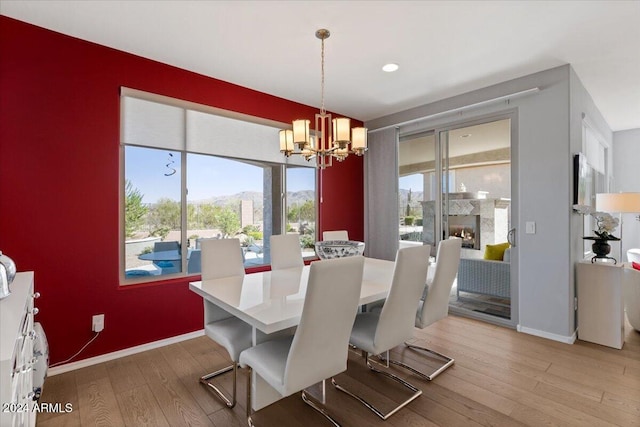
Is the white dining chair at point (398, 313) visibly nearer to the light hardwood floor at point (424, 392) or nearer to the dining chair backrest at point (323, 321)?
the light hardwood floor at point (424, 392)

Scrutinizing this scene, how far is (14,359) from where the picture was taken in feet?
3.43

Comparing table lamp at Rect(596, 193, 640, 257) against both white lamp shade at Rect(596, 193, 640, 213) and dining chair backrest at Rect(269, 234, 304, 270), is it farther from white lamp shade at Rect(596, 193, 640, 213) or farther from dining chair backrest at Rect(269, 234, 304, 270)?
dining chair backrest at Rect(269, 234, 304, 270)

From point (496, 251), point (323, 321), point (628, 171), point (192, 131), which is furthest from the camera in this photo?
point (628, 171)

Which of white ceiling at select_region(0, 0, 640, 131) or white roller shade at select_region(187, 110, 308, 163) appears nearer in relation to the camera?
white ceiling at select_region(0, 0, 640, 131)

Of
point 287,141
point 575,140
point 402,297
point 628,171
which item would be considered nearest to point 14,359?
point 402,297

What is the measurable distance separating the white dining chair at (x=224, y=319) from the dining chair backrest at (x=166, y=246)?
33.7 inches

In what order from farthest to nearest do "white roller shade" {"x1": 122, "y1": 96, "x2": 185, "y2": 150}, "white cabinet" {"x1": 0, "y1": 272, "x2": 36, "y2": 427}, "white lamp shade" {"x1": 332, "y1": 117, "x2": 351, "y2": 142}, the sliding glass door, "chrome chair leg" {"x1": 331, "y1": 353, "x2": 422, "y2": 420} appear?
1. the sliding glass door
2. "white roller shade" {"x1": 122, "y1": 96, "x2": 185, "y2": 150}
3. "white lamp shade" {"x1": 332, "y1": 117, "x2": 351, "y2": 142}
4. "chrome chair leg" {"x1": 331, "y1": 353, "x2": 422, "y2": 420}
5. "white cabinet" {"x1": 0, "y1": 272, "x2": 36, "y2": 427}

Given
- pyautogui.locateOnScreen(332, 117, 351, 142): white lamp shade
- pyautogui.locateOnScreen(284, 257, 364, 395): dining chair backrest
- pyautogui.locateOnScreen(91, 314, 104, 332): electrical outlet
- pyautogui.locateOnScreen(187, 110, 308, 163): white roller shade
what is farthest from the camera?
pyautogui.locateOnScreen(187, 110, 308, 163): white roller shade

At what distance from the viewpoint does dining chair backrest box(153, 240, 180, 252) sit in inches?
120

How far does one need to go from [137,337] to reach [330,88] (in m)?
3.20

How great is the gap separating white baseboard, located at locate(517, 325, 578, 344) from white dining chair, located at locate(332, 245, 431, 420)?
1.79 metres

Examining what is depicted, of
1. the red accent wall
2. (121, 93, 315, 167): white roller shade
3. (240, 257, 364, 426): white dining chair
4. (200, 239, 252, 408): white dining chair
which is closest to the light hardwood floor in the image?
(200, 239, 252, 408): white dining chair

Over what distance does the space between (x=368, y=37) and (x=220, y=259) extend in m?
2.15

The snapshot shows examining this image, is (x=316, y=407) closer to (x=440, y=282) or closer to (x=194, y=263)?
(x=440, y=282)
